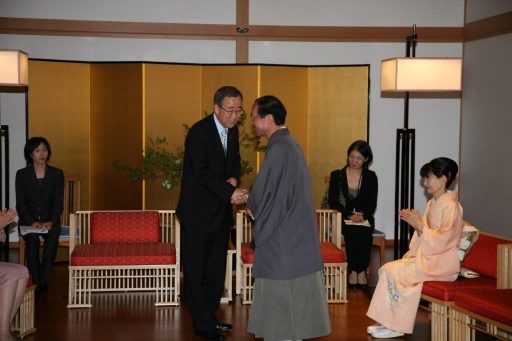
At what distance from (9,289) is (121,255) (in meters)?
1.42

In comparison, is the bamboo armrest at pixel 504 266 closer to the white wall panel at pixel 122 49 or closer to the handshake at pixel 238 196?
the handshake at pixel 238 196

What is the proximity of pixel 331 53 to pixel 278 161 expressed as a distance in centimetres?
547

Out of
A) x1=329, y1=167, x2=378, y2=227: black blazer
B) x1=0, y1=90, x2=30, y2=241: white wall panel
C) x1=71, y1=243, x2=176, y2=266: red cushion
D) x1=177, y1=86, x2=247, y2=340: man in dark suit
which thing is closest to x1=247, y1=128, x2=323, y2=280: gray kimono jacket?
x1=177, y1=86, x2=247, y2=340: man in dark suit

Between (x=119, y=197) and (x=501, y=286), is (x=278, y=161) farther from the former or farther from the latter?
(x=119, y=197)

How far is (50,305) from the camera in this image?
650cm

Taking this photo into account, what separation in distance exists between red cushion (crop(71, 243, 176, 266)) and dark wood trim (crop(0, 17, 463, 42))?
358cm

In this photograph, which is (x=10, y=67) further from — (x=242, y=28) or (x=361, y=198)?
(x=242, y=28)

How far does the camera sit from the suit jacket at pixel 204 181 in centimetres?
523

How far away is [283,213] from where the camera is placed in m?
4.58

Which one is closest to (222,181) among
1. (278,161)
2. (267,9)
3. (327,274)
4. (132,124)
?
(278,161)

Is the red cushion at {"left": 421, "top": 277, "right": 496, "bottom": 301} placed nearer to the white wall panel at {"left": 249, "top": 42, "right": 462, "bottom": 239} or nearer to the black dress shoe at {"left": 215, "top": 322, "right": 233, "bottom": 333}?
the black dress shoe at {"left": 215, "top": 322, "right": 233, "bottom": 333}

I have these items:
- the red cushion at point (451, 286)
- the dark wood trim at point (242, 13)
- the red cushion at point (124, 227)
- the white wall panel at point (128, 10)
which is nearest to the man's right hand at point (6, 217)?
the red cushion at point (124, 227)

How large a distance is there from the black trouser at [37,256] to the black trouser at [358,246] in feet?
8.56

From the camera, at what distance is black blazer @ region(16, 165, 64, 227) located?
281 inches
